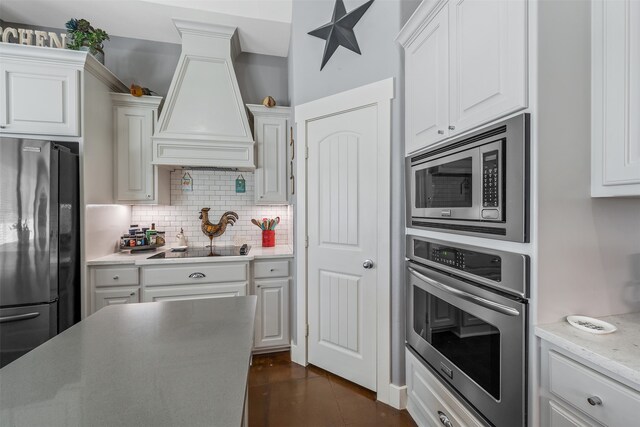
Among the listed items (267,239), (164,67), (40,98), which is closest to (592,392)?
(267,239)

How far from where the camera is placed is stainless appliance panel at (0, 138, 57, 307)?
179cm

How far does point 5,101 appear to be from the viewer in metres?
2.02

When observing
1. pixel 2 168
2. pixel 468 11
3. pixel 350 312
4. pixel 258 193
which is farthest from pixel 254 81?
pixel 350 312

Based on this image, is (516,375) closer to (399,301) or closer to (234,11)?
(399,301)

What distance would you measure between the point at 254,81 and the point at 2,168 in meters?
2.25

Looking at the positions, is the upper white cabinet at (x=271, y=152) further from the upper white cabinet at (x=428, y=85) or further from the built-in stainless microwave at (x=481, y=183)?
the built-in stainless microwave at (x=481, y=183)

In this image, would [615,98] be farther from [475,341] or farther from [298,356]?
[298,356]

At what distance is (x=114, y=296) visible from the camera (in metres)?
2.31

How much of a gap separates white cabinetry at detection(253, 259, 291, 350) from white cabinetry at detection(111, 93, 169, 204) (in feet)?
4.05

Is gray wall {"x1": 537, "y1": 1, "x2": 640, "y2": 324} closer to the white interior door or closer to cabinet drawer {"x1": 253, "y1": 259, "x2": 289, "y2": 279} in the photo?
the white interior door

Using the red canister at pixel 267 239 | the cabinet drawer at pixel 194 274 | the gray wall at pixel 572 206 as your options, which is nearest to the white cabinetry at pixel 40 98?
the cabinet drawer at pixel 194 274

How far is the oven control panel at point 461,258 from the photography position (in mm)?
1144

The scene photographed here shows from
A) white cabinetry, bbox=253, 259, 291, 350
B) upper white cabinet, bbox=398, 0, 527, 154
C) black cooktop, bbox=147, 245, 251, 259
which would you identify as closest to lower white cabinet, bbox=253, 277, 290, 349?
white cabinetry, bbox=253, 259, 291, 350

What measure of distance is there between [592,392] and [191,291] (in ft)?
8.22
